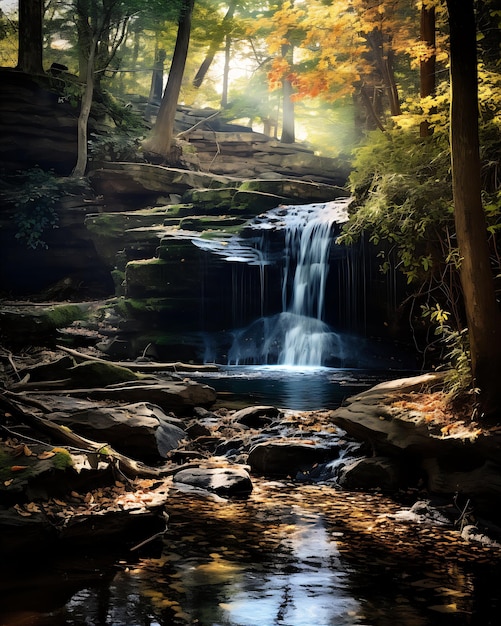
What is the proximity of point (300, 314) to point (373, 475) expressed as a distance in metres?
11.8

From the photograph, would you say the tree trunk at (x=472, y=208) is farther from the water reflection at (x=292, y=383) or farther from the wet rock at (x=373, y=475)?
the water reflection at (x=292, y=383)

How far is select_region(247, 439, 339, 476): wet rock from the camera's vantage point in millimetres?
7094

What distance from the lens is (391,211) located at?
352 inches

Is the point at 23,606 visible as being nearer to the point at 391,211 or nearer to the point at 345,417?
the point at 345,417

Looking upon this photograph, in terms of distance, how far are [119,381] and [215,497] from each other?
4384 mm

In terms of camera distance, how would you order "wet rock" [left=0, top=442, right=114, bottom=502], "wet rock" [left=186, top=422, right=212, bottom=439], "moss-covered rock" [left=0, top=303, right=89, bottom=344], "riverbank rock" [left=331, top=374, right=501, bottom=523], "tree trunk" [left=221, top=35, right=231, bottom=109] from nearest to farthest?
"wet rock" [left=0, top=442, right=114, bottom=502] < "riverbank rock" [left=331, top=374, right=501, bottom=523] < "wet rock" [left=186, top=422, right=212, bottom=439] < "moss-covered rock" [left=0, top=303, right=89, bottom=344] < "tree trunk" [left=221, top=35, right=231, bottom=109]

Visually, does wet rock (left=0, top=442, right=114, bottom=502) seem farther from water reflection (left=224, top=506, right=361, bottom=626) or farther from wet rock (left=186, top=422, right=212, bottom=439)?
wet rock (left=186, top=422, right=212, bottom=439)

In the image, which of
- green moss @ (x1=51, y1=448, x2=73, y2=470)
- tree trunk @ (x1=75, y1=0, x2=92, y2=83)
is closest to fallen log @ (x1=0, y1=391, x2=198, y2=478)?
green moss @ (x1=51, y1=448, x2=73, y2=470)

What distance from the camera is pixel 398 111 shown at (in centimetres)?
1442

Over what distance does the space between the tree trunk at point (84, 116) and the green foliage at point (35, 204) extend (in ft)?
3.05

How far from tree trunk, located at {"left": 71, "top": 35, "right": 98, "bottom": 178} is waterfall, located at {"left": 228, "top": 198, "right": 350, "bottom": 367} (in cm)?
867

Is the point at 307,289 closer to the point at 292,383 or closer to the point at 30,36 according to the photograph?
the point at 292,383

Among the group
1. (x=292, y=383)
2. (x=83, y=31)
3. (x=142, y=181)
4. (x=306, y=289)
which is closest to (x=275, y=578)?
(x=292, y=383)

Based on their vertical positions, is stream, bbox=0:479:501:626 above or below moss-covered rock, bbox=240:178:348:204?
below
